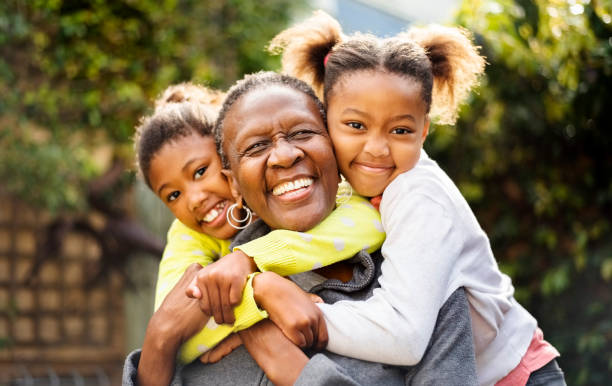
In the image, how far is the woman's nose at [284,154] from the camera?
6.72 feet

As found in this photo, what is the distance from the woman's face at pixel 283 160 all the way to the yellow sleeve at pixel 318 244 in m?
0.08

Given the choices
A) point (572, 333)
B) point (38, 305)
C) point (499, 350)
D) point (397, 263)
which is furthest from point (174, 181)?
point (38, 305)

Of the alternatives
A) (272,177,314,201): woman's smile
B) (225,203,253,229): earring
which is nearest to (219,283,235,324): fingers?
(272,177,314,201): woman's smile

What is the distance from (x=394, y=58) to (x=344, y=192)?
1.51 ft

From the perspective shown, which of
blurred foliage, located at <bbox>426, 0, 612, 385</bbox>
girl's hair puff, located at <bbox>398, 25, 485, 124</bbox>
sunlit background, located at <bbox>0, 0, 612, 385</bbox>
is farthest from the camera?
sunlit background, located at <bbox>0, 0, 612, 385</bbox>

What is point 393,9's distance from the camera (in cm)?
1234

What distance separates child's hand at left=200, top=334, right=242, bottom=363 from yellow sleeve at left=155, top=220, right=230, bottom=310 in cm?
27

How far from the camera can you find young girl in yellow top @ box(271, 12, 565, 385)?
187 centimetres

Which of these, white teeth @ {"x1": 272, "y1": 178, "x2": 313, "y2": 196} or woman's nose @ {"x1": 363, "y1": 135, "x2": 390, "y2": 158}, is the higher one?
woman's nose @ {"x1": 363, "y1": 135, "x2": 390, "y2": 158}

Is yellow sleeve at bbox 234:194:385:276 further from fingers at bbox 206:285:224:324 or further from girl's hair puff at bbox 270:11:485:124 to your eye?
girl's hair puff at bbox 270:11:485:124

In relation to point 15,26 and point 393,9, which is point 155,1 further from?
point 393,9

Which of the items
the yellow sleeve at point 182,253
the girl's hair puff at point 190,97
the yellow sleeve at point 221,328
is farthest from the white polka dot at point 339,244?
the girl's hair puff at point 190,97

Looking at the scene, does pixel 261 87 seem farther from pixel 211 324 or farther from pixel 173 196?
pixel 211 324

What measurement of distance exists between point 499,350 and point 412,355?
19.1 inches
